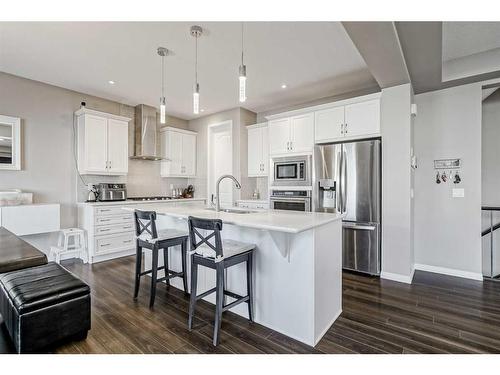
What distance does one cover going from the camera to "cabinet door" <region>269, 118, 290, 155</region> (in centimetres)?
449

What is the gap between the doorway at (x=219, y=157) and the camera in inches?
226

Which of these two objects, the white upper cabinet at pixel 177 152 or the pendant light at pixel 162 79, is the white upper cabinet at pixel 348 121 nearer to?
the pendant light at pixel 162 79

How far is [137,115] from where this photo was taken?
5.21 m

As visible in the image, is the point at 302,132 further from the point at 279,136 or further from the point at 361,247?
the point at 361,247

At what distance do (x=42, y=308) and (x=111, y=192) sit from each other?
2991 millimetres

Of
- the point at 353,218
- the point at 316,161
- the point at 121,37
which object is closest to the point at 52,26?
the point at 121,37

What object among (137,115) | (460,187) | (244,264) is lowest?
(244,264)

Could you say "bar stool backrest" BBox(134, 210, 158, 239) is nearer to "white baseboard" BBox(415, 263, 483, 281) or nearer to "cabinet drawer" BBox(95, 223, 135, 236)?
"cabinet drawer" BBox(95, 223, 135, 236)

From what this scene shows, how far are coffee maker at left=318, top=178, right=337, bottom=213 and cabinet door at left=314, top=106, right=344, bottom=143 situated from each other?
67 cm

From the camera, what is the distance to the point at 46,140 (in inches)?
163

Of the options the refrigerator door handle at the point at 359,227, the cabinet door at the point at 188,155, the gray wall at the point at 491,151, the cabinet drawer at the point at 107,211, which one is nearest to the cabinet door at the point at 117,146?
the cabinet drawer at the point at 107,211

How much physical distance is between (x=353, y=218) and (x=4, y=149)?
198 inches

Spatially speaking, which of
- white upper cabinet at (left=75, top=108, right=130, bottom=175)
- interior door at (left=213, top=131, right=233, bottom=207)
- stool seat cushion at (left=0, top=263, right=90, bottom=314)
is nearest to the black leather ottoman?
stool seat cushion at (left=0, top=263, right=90, bottom=314)
